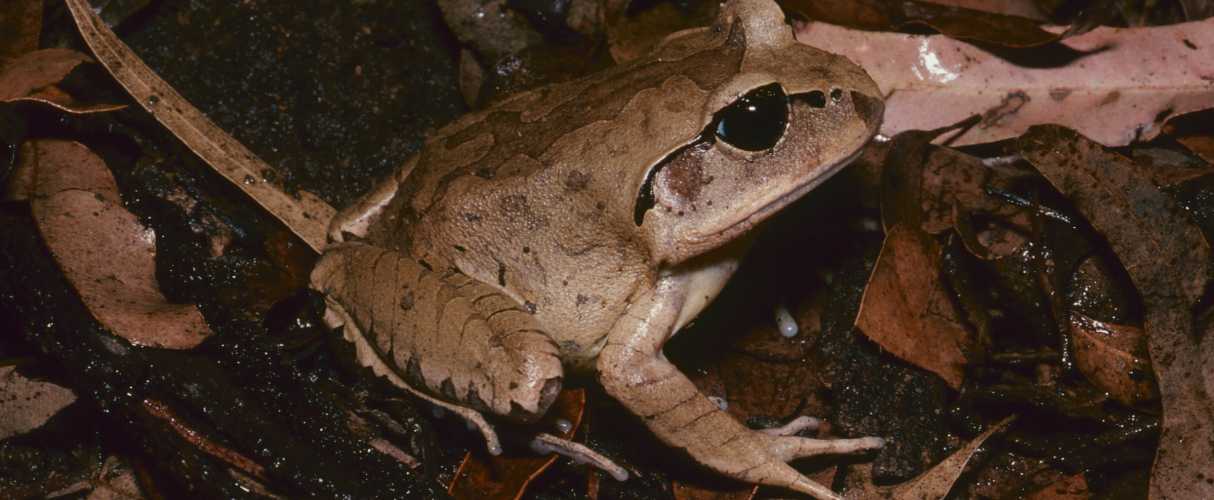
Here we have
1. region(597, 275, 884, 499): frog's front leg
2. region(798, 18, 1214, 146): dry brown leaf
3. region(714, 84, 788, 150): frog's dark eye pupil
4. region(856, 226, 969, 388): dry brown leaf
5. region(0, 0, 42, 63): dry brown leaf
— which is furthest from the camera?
region(0, 0, 42, 63): dry brown leaf

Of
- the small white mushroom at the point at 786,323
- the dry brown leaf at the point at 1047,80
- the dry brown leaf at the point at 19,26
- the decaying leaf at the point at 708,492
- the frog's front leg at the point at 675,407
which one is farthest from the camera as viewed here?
the dry brown leaf at the point at 19,26

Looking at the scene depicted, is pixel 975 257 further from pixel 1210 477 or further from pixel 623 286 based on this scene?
pixel 623 286

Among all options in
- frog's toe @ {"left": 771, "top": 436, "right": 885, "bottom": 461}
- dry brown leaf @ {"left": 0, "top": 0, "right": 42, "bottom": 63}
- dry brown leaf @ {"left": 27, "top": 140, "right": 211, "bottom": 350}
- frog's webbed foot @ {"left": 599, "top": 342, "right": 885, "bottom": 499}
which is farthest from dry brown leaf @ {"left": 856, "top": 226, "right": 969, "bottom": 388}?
dry brown leaf @ {"left": 0, "top": 0, "right": 42, "bottom": 63}

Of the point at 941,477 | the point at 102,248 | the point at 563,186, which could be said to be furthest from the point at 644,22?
the point at 102,248

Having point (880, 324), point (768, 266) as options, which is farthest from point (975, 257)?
point (768, 266)

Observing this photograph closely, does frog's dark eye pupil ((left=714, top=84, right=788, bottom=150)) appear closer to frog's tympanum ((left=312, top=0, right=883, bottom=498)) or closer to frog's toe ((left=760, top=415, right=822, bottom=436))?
frog's tympanum ((left=312, top=0, right=883, bottom=498))

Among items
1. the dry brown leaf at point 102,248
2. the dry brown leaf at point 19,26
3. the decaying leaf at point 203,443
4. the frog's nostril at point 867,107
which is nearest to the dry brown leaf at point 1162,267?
the frog's nostril at point 867,107

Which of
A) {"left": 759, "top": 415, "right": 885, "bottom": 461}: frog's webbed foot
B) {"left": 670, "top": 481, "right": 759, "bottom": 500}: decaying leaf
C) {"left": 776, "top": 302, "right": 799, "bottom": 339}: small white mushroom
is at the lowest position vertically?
{"left": 670, "top": 481, "right": 759, "bottom": 500}: decaying leaf

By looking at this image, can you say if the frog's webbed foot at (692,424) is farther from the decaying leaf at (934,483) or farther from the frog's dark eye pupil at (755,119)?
the frog's dark eye pupil at (755,119)

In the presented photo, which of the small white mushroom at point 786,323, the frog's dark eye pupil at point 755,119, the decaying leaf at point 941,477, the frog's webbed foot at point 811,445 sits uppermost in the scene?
the frog's dark eye pupil at point 755,119

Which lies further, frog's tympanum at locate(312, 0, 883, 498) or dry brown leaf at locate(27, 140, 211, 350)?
dry brown leaf at locate(27, 140, 211, 350)
